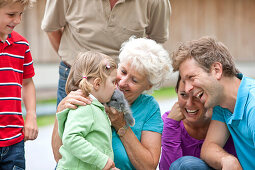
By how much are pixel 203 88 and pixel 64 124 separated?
0.84 metres

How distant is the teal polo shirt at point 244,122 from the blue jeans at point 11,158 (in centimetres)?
125

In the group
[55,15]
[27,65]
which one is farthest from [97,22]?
[27,65]

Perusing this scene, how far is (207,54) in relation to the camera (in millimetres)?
2330

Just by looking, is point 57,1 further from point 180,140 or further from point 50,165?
point 50,165

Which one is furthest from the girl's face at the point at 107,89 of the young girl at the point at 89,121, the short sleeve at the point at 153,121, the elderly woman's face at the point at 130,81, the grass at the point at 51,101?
the grass at the point at 51,101

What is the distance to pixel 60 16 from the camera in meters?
2.76

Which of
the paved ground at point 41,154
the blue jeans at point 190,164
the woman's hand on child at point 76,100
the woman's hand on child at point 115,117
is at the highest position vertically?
the woman's hand on child at point 76,100

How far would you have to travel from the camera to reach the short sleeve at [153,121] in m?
2.35

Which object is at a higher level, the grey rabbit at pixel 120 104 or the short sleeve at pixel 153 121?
the grey rabbit at pixel 120 104

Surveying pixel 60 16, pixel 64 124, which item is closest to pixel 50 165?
pixel 60 16

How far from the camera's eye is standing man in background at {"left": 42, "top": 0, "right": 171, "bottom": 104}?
2.67m

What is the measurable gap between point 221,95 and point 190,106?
0.31m

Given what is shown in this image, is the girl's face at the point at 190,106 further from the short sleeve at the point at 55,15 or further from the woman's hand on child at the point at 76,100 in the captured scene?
the short sleeve at the point at 55,15

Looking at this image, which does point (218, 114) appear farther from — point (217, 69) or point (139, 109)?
point (139, 109)
